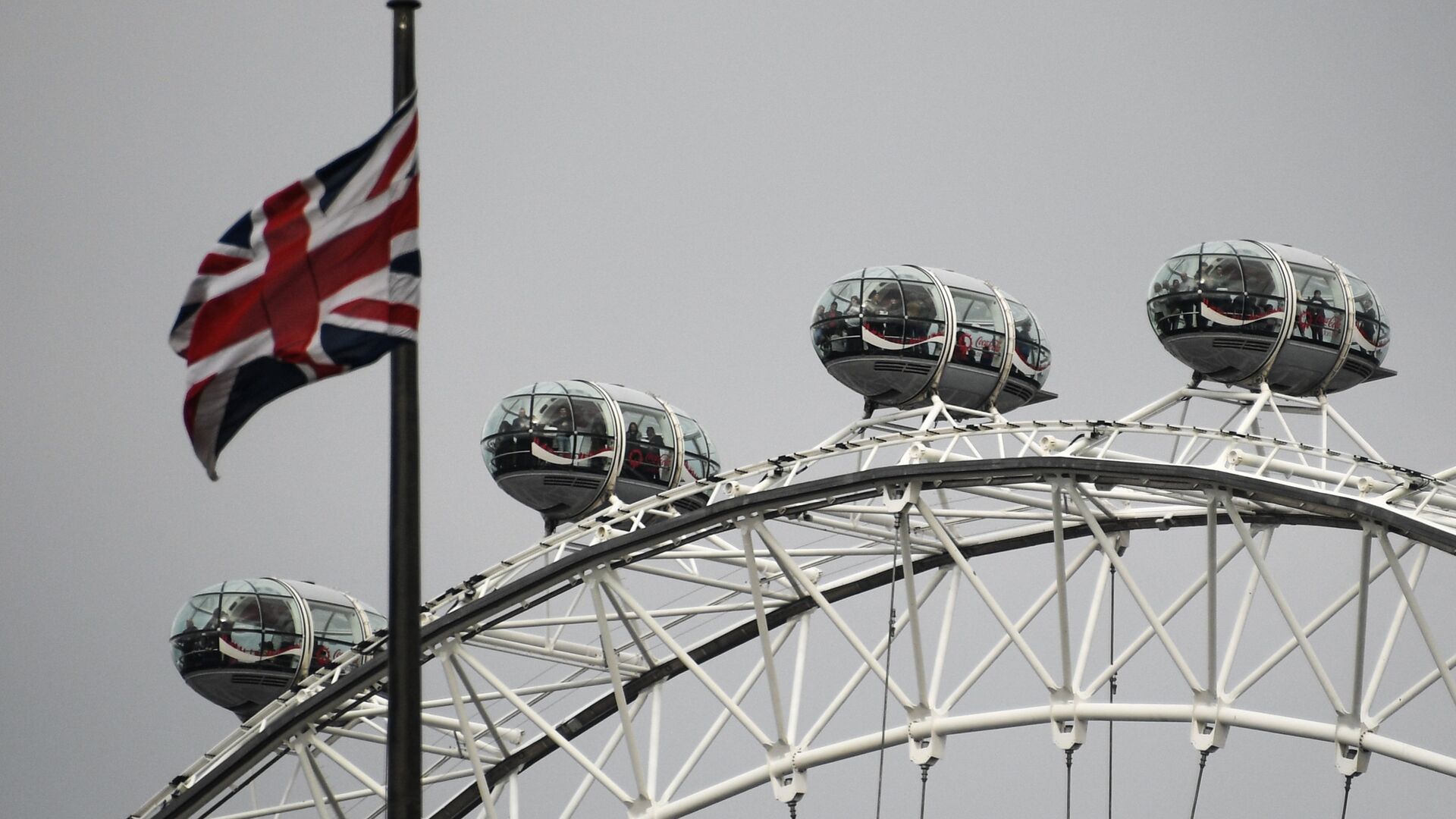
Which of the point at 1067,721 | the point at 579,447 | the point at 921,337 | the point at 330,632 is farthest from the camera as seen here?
the point at 330,632

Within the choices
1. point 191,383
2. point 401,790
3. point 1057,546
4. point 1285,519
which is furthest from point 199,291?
point 1285,519

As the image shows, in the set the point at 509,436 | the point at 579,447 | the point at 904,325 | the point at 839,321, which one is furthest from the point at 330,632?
the point at 904,325

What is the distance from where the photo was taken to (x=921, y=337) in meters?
36.7

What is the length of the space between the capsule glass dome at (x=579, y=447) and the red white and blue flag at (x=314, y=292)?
22664 mm

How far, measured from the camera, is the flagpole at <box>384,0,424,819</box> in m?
14.6

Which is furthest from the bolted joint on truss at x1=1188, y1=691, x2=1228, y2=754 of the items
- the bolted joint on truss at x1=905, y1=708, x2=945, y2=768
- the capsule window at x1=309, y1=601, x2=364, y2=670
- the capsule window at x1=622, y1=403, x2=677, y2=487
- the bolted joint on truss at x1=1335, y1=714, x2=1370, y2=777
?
the capsule window at x1=309, y1=601, x2=364, y2=670

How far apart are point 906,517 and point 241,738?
449 inches

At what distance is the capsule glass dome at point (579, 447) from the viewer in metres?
38.5

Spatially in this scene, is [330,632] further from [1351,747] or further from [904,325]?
[1351,747]

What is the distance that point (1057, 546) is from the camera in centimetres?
3120

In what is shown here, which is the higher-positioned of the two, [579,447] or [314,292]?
[579,447]

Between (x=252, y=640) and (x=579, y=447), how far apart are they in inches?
321

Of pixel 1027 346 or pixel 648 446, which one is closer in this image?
pixel 1027 346

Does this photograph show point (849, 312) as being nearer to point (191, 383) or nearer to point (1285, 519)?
point (1285, 519)
